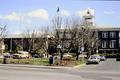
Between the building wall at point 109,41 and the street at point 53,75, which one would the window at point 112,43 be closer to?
the building wall at point 109,41

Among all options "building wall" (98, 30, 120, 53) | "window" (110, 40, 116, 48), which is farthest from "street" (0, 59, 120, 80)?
"window" (110, 40, 116, 48)

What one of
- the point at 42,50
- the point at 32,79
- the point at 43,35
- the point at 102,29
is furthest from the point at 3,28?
the point at 102,29

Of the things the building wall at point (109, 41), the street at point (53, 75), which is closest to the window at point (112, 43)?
the building wall at point (109, 41)

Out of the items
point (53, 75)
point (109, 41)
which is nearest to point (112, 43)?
point (109, 41)

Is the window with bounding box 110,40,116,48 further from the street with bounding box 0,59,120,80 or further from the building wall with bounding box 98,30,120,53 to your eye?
the street with bounding box 0,59,120,80

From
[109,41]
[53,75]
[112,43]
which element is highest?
[109,41]

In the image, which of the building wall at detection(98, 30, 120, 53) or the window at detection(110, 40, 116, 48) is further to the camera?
the window at detection(110, 40, 116, 48)

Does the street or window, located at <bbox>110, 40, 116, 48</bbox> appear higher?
window, located at <bbox>110, 40, 116, 48</bbox>

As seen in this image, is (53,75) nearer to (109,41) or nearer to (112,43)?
(109,41)

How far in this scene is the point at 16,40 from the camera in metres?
109

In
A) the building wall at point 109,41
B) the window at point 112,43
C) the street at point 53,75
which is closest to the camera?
the street at point 53,75

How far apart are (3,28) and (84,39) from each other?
15521 millimetres

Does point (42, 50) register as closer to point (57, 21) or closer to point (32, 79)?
point (57, 21)

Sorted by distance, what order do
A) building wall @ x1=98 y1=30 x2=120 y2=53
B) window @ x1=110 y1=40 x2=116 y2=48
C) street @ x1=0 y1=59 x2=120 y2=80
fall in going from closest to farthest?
street @ x1=0 y1=59 x2=120 y2=80
building wall @ x1=98 y1=30 x2=120 y2=53
window @ x1=110 y1=40 x2=116 y2=48
